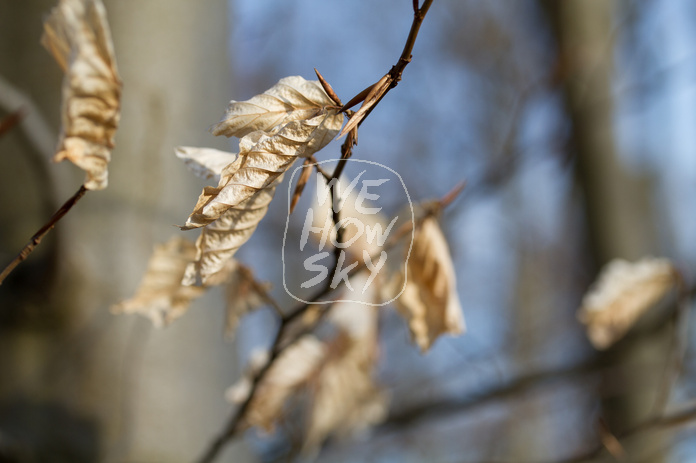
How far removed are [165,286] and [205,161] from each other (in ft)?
0.52

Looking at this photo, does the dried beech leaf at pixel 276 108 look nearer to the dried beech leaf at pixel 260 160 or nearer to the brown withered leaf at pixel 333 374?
the dried beech leaf at pixel 260 160

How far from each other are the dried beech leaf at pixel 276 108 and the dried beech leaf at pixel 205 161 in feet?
0.09

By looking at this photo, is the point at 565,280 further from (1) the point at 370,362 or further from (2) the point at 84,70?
(2) the point at 84,70

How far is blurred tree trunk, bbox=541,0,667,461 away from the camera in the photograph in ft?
4.25

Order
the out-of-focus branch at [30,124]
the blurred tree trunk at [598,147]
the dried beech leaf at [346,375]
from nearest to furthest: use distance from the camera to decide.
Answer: the out-of-focus branch at [30,124]
the dried beech leaf at [346,375]
the blurred tree trunk at [598,147]

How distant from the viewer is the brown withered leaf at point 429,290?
0.41 metres

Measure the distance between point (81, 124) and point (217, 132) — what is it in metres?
0.09

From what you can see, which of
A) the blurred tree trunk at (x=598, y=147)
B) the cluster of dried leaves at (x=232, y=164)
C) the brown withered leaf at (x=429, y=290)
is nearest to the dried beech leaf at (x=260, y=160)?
the cluster of dried leaves at (x=232, y=164)

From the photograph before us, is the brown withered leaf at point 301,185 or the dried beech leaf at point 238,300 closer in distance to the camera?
the brown withered leaf at point 301,185

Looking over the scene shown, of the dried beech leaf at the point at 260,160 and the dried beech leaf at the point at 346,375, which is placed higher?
the dried beech leaf at the point at 260,160

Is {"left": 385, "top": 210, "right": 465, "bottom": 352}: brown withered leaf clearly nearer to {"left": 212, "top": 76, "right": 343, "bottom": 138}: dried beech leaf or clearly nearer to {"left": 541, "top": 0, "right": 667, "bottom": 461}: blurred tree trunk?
{"left": 212, "top": 76, "right": 343, "bottom": 138}: dried beech leaf

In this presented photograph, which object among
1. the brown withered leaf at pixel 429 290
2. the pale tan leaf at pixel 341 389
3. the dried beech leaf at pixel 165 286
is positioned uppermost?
the dried beech leaf at pixel 165 286

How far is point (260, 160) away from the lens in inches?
9.6

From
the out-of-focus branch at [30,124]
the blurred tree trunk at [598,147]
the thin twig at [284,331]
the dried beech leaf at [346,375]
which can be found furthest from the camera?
the blurred tree trunk at [598,147]
